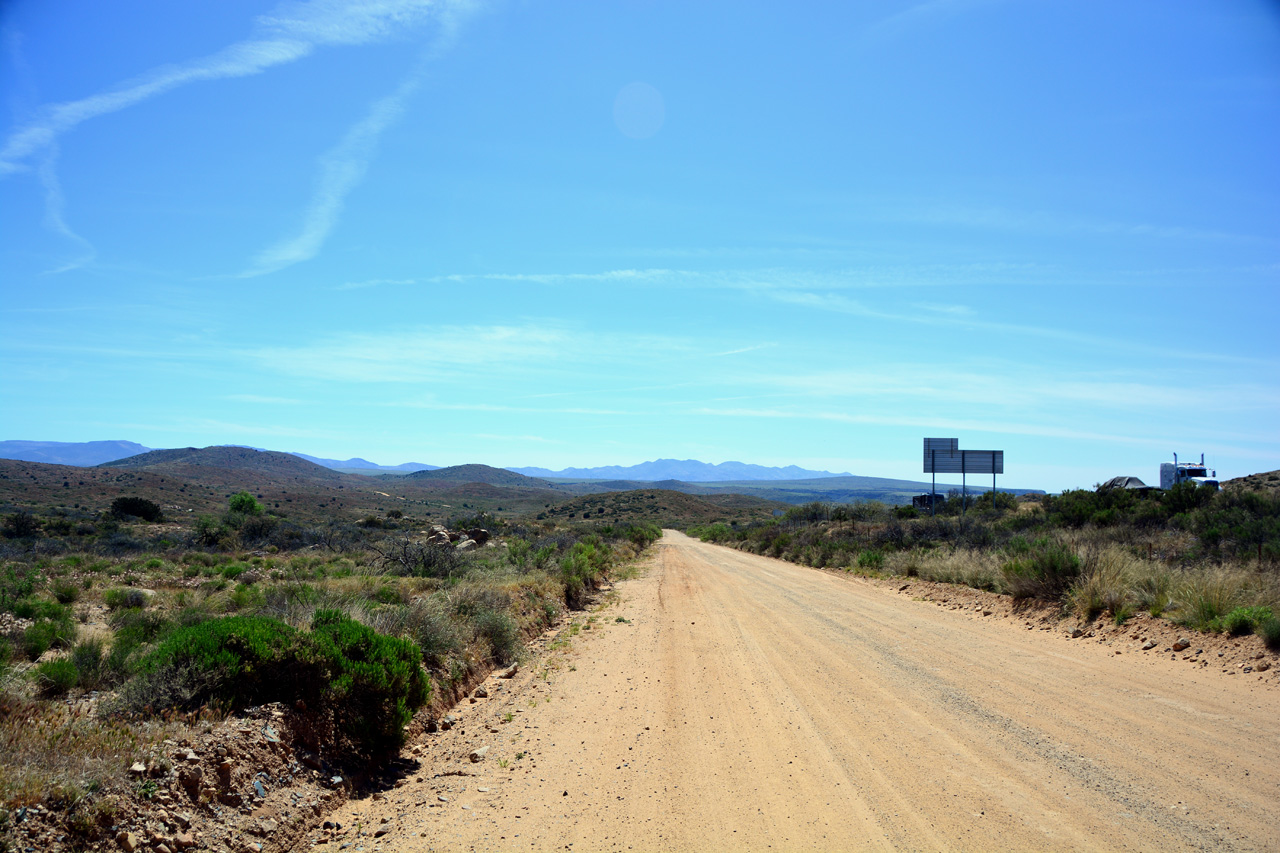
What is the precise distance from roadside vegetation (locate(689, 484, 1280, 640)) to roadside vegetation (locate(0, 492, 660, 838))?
1060cm

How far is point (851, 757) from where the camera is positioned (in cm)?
660

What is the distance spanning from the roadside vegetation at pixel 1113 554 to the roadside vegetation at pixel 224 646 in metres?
10.6

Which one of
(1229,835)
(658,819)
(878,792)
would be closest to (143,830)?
(658,819)

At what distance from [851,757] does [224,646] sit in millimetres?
6255

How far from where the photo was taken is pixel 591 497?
397ft

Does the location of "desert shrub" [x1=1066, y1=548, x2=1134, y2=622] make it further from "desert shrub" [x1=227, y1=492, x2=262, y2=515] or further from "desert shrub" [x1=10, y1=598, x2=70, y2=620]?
"desert shrub" [x1=227, y1=492, x2=262, y2=515]

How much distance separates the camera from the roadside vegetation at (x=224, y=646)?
5.00m

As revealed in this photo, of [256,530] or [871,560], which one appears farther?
[256,530]

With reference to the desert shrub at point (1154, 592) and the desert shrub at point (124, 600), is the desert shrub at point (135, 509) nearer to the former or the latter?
the desert shrub at point (124, 600)

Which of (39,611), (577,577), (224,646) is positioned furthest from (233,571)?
(224,646)

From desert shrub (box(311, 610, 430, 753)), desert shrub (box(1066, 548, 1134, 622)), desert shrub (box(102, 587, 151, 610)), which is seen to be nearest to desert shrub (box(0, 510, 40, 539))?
→ desert shrub (box(102, 587, 151, 610))

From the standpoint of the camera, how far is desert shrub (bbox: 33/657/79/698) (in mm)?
7434

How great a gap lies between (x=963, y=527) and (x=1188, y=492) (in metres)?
8.50

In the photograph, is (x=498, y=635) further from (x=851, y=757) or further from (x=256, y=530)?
(x=256, y=530)
